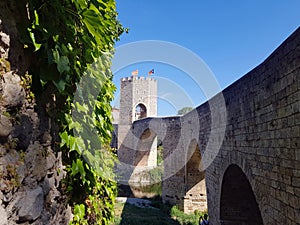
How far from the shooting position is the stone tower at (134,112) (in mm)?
21016

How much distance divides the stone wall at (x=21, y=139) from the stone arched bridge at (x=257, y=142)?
250cm

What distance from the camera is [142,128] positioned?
18469 mm

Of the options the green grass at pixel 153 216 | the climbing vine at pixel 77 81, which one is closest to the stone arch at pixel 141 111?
the green grass at pixel 153 216

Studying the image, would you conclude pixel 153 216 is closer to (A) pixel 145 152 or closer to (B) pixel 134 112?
(A) pixel 145 152

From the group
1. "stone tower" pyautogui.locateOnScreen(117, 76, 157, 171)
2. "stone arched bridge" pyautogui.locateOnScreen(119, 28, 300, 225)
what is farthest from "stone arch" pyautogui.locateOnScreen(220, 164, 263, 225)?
"stone tower" pyautogui.locateOnScreen(117, 76, 157, 171)

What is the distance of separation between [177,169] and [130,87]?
11809mm

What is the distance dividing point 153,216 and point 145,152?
974 cm

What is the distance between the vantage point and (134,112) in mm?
22281

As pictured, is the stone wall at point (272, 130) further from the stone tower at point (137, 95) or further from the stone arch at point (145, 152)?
the stone tower at point (137, 95)

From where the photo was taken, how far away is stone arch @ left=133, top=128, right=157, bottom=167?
790 inches

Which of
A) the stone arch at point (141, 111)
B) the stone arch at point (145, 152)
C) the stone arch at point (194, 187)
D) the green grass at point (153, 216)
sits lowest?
the green grass at point (153, 216)

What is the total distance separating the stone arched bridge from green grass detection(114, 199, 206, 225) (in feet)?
11.8

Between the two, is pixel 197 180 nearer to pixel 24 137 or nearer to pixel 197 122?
pixel 197 122

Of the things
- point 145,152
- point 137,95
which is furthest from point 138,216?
point 137,95
